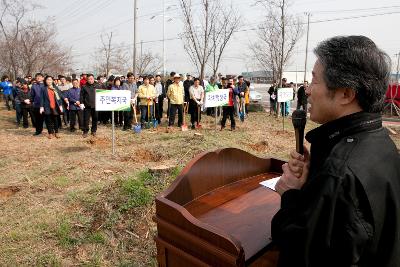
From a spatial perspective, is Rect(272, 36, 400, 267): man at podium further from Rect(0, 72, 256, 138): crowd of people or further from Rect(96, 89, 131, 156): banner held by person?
Rect(0, 72, 256, 138): crowd of people

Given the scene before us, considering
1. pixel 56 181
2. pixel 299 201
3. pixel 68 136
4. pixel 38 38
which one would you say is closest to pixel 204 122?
pixel 68 136

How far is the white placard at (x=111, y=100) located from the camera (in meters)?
7.18

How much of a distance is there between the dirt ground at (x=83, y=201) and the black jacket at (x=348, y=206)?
2453 mm

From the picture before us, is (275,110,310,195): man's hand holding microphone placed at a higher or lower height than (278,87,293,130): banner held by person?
lower

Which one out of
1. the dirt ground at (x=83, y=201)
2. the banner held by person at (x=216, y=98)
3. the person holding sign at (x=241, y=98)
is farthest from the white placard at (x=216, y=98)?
the person holding sign at (x=241, y=98)

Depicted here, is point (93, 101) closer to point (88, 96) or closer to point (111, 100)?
point (88, 96)

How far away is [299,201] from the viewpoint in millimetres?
1072

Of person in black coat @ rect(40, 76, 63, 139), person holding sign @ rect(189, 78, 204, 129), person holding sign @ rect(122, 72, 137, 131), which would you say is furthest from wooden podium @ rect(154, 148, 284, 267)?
person holding sign @ rect(122, 72, 137, 131)

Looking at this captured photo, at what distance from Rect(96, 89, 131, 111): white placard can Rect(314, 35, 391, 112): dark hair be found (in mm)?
6498

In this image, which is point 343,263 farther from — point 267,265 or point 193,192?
point 193,192

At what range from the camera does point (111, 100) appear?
24.2 ft

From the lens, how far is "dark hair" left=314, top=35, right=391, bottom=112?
1.09 m

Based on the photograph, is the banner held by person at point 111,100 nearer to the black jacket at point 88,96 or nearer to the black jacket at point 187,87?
the black jacket at point 88,96

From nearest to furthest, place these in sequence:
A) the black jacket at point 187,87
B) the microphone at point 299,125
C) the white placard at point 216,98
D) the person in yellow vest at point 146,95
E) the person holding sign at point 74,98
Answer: the microphone at point 299,125, the white placard at point 216,98, the person holding sign at point 74,98, the person in yellow vest at point 146,95, the black jacket at point 187,87
